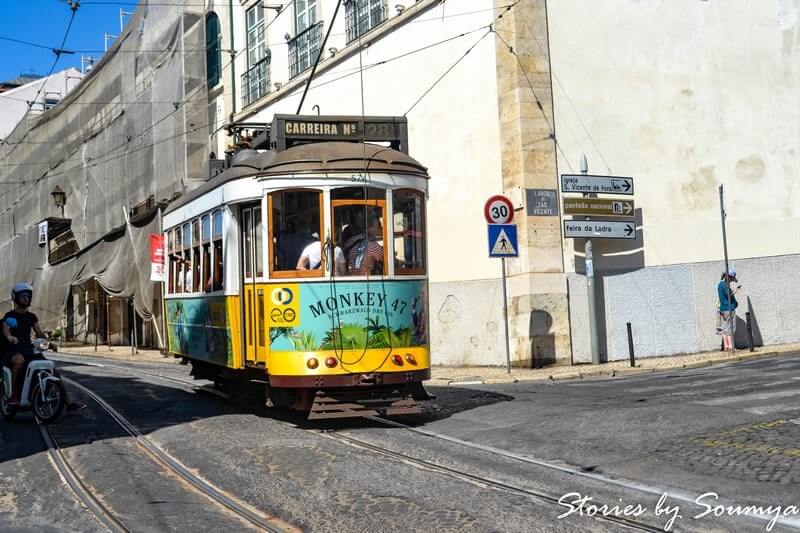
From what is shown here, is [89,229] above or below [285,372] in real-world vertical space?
above

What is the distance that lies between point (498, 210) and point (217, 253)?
223 inches

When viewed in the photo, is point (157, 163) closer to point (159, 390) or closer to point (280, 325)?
point (159, 390)

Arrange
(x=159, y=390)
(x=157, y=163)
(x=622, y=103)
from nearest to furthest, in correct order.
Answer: (x=159, y=390), (x=622, y=103), (x=157, y=163)

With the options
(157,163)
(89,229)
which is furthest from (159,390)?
(89,229)

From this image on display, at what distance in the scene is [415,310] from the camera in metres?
10.1

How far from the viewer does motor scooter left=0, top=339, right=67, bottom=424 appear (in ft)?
34.6

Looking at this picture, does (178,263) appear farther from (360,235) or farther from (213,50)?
(213,50)

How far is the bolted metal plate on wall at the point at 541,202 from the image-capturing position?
16641mm

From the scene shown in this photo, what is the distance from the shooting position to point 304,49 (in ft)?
81.3

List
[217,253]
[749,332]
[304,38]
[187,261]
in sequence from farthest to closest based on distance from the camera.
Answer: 1. [304,38]
2. [749,332]
3. [187,261]
4. [217,253]

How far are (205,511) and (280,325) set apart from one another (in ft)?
11.9

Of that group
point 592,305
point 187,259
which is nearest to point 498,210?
point 592,305

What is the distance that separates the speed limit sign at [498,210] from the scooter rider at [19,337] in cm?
735

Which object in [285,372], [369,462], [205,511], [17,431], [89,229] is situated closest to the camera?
[205,511]
